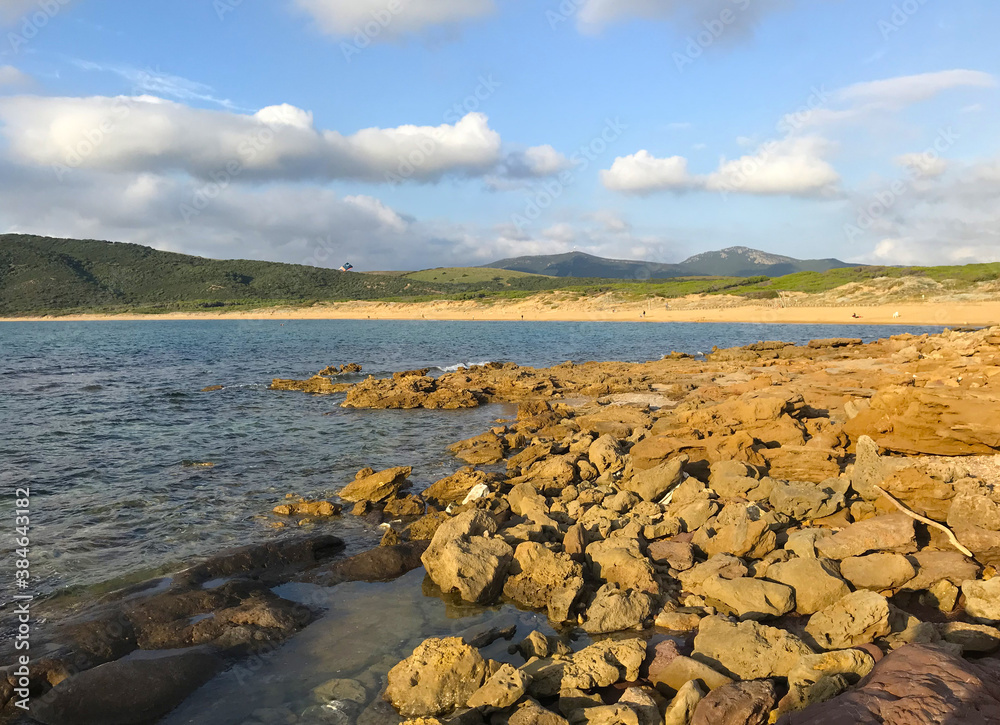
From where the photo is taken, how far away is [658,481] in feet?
33.3

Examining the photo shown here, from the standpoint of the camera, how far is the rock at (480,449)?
48.5 feet

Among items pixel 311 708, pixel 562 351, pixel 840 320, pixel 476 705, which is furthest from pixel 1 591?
pixel 840 320

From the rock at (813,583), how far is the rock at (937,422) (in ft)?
11.6

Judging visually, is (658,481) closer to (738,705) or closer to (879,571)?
(879,571)

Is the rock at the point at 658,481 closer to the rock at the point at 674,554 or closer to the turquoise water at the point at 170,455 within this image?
the rock at the point at 674,554

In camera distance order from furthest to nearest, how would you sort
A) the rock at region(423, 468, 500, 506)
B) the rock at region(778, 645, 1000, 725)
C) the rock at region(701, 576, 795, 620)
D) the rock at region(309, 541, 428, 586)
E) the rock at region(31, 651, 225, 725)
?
1. the rock at region(423, 468, 500, 506)
2. the rock at region(309, 541, 428, 586)
3. the rock at region(701, 576, 795, 620)
4. the rock at region(31, 651, 225, 725)
5. the rock at region(778, 645, 1000, 725)

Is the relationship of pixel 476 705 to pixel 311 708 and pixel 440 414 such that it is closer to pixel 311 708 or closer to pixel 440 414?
pixel 311 708

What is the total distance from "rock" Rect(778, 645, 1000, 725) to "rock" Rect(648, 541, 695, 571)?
3543mm

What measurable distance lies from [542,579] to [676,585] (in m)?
1.76

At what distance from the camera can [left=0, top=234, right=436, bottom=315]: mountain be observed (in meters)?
129

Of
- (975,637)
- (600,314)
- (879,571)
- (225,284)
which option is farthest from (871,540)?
(225,284)

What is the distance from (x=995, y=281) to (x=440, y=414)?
83.8m

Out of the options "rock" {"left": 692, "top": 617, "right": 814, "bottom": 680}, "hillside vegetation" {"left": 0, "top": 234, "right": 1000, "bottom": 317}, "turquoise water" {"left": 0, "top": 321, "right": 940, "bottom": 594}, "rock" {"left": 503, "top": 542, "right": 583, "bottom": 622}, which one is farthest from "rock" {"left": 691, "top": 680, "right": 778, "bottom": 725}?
"hillside vegetation" {"left": 0, "top": 234, "right": 1000, "bottom": 317}

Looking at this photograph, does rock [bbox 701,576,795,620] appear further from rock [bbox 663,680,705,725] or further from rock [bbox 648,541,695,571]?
rock [bbox 663,680,705,725]
